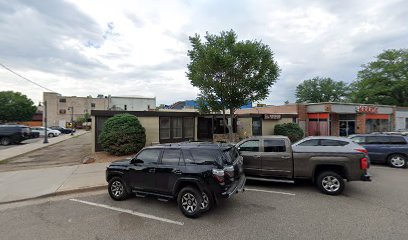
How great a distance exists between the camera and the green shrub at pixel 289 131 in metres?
21.1

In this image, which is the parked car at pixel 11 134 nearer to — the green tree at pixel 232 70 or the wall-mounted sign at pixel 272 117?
the green tree at pixel 232 70

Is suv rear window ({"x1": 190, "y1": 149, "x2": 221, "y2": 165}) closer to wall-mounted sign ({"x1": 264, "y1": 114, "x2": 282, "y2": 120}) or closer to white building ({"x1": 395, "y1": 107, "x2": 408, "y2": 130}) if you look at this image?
wall-mounted sign ({"x1": 264, "y1": 114, "x2": 282, "y2": 120})

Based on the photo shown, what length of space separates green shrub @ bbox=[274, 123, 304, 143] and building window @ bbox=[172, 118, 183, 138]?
32.6 ft

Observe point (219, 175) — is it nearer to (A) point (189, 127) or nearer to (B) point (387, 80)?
(A) point (189, 127)

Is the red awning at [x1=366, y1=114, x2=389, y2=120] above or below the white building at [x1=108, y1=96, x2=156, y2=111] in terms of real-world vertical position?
below

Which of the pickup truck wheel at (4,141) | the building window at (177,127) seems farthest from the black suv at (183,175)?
the pickup truck wheel at (4,141)

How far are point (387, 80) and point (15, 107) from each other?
8108cm

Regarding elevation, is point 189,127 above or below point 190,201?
above

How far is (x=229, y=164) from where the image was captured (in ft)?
17.6

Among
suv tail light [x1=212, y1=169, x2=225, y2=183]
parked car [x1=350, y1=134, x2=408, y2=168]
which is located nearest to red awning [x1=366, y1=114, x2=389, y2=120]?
parked car [x1=350, y1=134, x2=408, y2=168]

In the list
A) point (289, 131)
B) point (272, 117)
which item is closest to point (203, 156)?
point (289, 131)

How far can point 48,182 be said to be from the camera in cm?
820

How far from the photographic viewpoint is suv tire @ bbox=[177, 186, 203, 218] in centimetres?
508

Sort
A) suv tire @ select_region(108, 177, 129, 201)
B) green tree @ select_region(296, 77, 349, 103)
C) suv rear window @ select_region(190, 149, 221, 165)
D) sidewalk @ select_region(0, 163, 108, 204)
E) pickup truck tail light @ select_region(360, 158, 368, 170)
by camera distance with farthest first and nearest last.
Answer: green tree @ select_region(296, 77, 349, 103) < sidewalk @ select_region(0, 163, 108, 204) < pickup truck tail light @ select_region(360, 158, 368, 170) < suv tire @ select_region(108, 177, 129, 201) < suv rear window @ select_region(190, 149, 221, 165)
